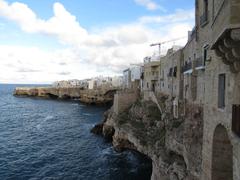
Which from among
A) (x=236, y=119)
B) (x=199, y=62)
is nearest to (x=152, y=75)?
(x=199, y=62)

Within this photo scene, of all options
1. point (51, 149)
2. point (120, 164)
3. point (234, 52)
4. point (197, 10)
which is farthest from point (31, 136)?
point (234, 52)

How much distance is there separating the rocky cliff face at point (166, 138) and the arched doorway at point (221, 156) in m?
2.65

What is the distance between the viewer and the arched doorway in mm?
11742

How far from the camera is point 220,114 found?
11047mm

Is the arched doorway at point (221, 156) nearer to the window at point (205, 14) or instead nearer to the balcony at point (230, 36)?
the balcony at point (230, 36)

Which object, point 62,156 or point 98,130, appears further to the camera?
point 98,130

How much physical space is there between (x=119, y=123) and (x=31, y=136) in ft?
51.3

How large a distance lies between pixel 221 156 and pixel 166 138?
10.6 meters

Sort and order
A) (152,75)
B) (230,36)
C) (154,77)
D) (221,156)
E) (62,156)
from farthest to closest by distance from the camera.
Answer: (152,75)
(154,77)
(62,156)
(221,156)
(230,36)

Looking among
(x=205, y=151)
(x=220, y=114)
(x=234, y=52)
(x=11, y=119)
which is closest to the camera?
(x=234, y=52)

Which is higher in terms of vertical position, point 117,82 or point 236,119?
point 117,82

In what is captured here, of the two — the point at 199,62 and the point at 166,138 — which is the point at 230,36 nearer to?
the point at 199,62

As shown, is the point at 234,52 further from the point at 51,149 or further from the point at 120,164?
the point at 51,149

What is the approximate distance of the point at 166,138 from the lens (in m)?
22.5
